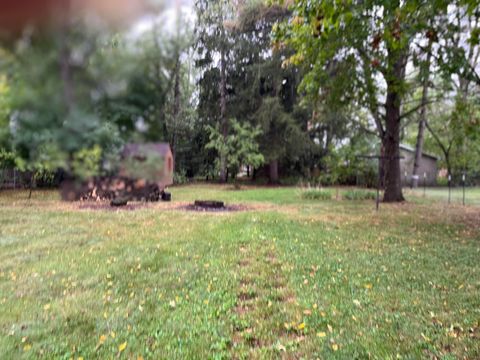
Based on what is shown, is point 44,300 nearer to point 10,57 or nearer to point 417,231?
point 10,57

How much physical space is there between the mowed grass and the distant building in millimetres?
18573

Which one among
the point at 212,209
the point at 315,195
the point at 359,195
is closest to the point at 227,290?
the point at 212,209

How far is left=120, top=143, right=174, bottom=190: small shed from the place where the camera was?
0.84 metres

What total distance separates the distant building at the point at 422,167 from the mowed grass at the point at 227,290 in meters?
18.6

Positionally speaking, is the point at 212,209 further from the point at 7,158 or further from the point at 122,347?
the point at 7,158

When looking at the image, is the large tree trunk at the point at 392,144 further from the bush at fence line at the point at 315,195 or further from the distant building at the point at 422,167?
the distant building at the point at 422,167

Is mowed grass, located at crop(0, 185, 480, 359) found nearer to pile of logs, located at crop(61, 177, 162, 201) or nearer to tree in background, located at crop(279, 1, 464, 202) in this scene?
pile of logs, located at crop(61, 177, 162, 201)

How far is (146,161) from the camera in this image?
89 cm

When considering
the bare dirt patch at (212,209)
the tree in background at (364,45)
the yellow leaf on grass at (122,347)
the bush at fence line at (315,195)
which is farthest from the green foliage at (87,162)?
the bush at fence line at (315,195)

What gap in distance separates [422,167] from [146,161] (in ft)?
93.0

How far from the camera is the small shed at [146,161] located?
0.84 metres

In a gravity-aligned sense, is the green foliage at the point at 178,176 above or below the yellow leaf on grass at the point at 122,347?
above

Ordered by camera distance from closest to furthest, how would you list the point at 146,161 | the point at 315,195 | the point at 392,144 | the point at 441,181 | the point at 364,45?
the point at 146,161
the point at 364,45
the point at 392,144
the point at 315,195
the point at 441,181

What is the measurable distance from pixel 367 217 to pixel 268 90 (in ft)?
41.5
